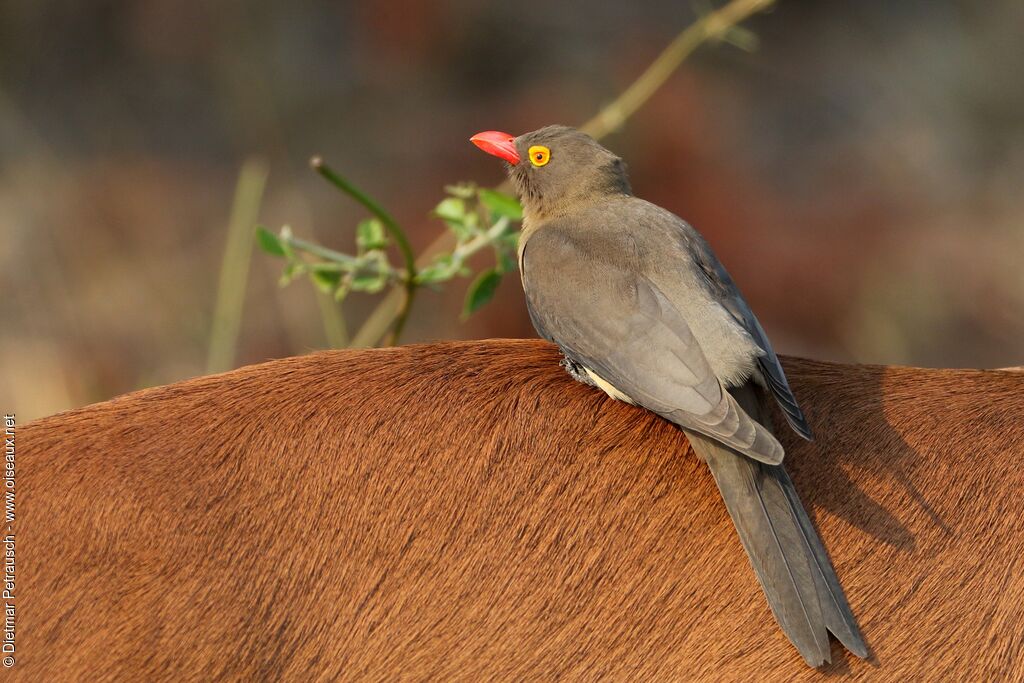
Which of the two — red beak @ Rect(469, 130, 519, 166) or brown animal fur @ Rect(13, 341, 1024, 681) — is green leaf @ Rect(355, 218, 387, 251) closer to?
red beak @ Rect(469, 130, 519, 166)

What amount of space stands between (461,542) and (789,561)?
580mm

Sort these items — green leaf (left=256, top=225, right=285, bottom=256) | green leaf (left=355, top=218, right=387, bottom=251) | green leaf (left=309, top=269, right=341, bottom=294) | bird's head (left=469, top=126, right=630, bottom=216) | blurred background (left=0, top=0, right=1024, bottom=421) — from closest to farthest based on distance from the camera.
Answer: bird's head (left=469, top=126, right=630, bottom=216), green leaf (left=256, top=225, right=285, bottom=256), green leaf (left=355, top=218, right=387, bottom=251), green leaf (left=309, top=269, right=341, bottom=294), blurred background (left=0, top=0, right=1024, bottom=421)

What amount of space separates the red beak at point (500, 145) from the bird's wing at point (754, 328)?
0.75m

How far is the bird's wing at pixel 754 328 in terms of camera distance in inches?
84.3

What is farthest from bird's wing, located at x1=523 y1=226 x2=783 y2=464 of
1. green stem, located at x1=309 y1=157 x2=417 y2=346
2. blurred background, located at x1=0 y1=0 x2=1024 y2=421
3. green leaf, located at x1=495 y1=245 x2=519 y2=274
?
blurred background, located at x1=0 y1=0 x2=1024 y2=421

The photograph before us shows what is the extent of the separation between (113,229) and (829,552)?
16.8 ft

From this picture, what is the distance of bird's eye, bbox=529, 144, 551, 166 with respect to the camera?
3.04 meters

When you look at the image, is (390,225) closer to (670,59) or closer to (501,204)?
(501,204)

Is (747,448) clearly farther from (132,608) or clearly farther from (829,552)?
(132,608)

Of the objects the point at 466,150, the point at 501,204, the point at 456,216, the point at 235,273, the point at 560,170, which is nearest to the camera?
the point at 560,170

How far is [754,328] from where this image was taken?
2332mm

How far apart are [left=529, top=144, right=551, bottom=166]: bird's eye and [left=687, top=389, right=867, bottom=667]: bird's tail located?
1203mm

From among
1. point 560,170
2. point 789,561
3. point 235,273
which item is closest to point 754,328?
point 789,561

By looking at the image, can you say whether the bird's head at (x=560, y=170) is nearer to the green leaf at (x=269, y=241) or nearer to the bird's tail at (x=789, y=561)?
the green leaf at (x=269, y=241)
